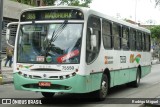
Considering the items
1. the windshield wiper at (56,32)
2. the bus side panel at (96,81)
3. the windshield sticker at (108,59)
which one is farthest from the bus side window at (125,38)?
the windshield wiper at (56,32)

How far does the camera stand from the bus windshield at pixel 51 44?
437 inches

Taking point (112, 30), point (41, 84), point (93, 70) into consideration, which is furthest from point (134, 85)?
point (41, 84)

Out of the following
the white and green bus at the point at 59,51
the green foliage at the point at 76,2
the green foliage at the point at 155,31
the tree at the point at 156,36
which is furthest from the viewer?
the tree at the point at 156,36

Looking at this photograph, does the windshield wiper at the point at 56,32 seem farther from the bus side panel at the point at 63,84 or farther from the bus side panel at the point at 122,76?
the bus side panel at the point at 122,76

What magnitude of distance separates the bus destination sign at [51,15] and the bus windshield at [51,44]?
0.21m

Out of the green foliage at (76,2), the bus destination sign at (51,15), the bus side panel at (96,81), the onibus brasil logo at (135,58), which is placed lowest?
the bus side panel at (96,81)

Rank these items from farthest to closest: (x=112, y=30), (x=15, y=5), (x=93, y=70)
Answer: (x=15, y=5) → (x=112, y=30) → (x=93, y=70)

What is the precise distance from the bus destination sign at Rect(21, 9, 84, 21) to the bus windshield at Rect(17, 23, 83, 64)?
8.2 inches

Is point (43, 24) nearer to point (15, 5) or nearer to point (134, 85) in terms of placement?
point (134, 85)

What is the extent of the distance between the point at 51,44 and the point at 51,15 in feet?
2.83

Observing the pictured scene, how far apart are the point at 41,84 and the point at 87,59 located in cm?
145

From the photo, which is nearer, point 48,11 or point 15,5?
point 48,11

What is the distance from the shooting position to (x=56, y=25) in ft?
37.3

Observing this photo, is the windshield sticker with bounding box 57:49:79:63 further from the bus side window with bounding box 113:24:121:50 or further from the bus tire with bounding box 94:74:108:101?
the bus side window with bounding box 113:24:121:50
